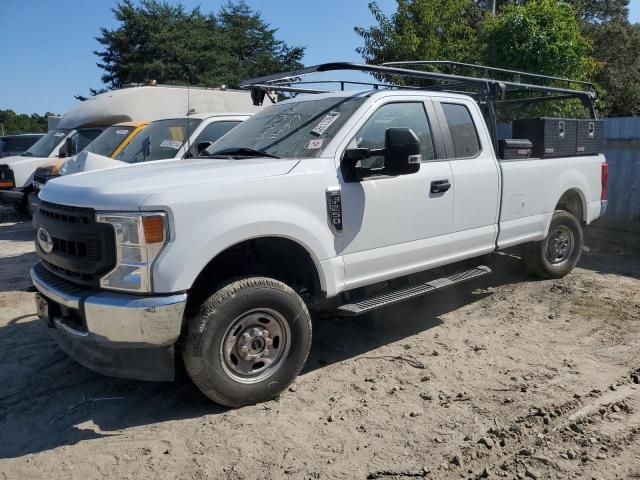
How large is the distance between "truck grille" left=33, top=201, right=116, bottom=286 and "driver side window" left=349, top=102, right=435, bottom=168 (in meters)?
1.86

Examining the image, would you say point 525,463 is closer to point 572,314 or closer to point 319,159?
point 319,159

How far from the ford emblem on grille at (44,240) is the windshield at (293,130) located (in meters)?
1.47

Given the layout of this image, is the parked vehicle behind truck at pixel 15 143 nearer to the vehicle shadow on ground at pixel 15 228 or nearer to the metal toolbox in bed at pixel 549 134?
the vehicle shadow on ground at pixel 15 228

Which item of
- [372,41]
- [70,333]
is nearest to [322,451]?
[70,333]

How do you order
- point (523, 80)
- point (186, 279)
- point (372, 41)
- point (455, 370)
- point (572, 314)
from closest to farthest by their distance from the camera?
point (186, 279) → point (455, 370) → point (572, 314) → point (523, 80) → point (372, 41)

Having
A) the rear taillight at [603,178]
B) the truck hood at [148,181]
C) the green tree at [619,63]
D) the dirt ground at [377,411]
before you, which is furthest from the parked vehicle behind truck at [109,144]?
the green tree at [619,63]

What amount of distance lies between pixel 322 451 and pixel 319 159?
1923 mm

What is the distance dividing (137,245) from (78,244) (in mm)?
470

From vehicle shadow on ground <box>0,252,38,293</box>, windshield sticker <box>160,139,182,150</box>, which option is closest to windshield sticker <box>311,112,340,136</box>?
vehicle shadow on ground <box>0,252,38,293</box>

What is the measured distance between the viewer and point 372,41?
1470cm

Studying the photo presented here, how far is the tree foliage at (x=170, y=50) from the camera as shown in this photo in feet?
115

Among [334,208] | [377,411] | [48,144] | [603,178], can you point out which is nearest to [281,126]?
[334,208]

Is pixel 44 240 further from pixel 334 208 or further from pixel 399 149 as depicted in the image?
pixel 399 149

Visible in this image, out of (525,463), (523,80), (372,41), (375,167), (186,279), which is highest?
(372,41)
